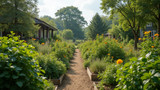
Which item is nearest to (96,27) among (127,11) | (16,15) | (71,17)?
(127,11)

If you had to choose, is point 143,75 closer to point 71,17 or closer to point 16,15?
point 16,15

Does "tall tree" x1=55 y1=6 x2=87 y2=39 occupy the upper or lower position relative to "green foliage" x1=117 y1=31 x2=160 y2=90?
upper

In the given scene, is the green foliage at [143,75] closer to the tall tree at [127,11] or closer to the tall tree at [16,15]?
the tall tree at [16,15]

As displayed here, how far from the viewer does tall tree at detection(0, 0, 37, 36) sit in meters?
11.5

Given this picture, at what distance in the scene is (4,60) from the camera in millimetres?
1772

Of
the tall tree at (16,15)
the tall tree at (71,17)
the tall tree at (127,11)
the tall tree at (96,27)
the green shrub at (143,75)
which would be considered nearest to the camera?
the green shrub at (143,75)

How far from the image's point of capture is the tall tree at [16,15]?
37.7 ft

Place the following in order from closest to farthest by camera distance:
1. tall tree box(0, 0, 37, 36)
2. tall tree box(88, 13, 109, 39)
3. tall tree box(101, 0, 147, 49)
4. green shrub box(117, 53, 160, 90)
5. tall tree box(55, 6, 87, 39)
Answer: green shrub box(117, 53, 160, 90) < tall tree box(0, 0, 37, 36) < tall tree box(101, 0, 147, 49) < tall tree box(88, 13, 109, 39) < tall tree box(55, 6, 87, 39)

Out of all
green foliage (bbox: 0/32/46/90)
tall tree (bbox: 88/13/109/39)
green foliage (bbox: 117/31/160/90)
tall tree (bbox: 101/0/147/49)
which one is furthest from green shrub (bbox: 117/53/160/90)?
tall tree (bbox: 88/13/109/39)

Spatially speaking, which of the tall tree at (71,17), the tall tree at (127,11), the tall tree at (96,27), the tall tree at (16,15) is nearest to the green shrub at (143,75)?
the tall tree at (16,15)

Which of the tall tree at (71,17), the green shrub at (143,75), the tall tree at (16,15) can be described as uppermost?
the tall tree at (71,17)

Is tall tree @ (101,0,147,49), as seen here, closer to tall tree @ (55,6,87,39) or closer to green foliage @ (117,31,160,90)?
green foliage @ (117,31,160,90)

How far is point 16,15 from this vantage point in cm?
1166

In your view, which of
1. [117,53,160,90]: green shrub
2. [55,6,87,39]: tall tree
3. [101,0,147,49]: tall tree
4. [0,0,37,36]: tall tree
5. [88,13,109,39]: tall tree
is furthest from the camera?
[55,6,87,39]: tall tree
